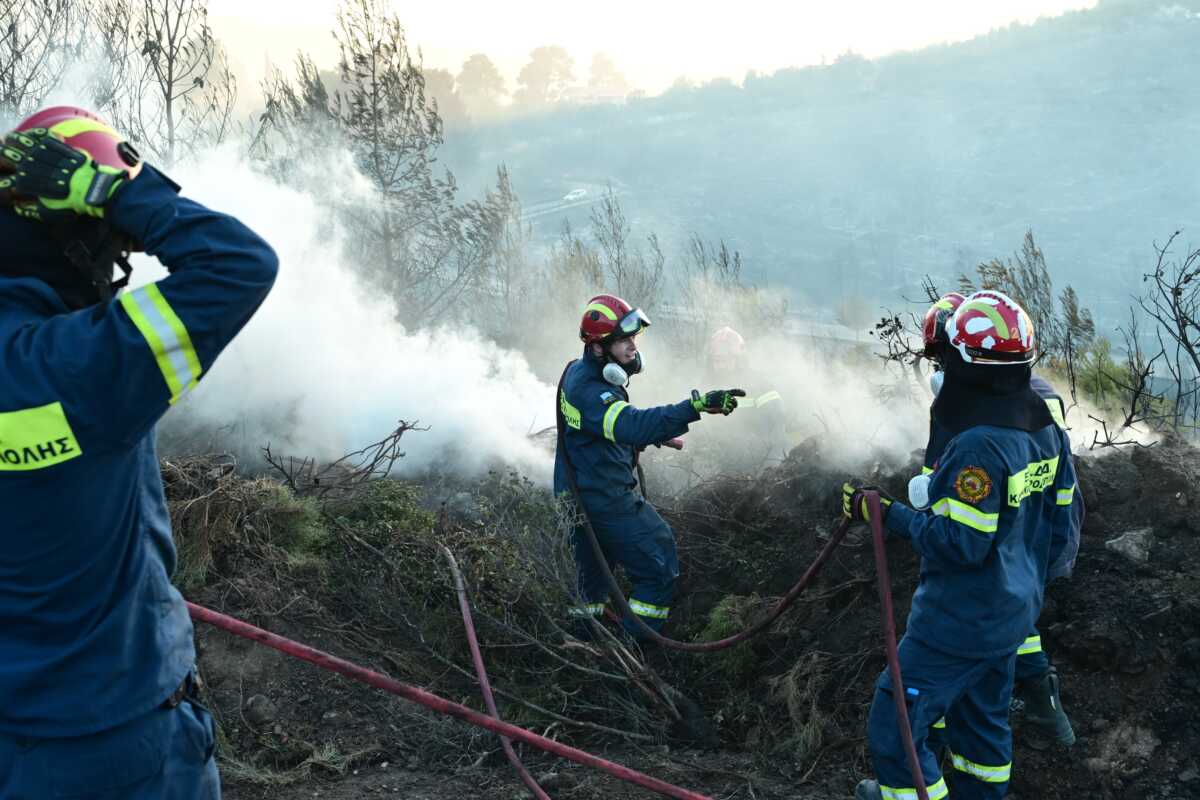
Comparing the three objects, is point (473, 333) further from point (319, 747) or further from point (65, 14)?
point (319, 747)

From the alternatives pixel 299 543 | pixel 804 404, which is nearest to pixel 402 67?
pixel 804 404

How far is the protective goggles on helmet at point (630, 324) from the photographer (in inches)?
221

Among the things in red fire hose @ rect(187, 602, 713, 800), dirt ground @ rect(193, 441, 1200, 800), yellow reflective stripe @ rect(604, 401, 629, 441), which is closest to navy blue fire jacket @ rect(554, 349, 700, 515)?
yellow reflective stripe @ rect(604, 401, 629, 441)

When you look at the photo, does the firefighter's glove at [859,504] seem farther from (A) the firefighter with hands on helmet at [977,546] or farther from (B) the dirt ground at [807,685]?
(B) the dirt ground at [807,685]

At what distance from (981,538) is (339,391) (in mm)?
8163

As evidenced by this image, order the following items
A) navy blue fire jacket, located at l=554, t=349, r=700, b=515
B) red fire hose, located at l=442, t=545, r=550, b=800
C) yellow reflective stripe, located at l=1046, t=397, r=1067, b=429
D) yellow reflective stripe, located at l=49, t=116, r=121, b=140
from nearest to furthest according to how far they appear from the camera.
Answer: yellow reflective stripe, located at l=49, t=116, r=121, b=140 < yellow reflective stripe, located at l=1046, t=397, r=1067, b=429 < red fire hose, located at l=442, t=545, r=550, b=800 < navy blue fire jacket, located at l=554, t=349, r=700, b=515

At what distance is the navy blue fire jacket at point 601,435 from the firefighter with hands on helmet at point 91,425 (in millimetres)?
3316

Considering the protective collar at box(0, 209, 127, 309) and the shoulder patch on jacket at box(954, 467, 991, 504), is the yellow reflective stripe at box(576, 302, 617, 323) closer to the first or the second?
the shoulder patch on jacket at box(954, 467, 991, 504)

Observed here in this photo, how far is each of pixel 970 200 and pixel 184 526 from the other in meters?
39.5

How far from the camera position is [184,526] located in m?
5.92

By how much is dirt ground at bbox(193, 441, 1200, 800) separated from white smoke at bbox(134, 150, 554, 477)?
3.61 m

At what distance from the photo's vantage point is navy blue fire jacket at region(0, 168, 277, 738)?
1884mm

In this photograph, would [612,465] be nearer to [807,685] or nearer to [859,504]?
[807,685]

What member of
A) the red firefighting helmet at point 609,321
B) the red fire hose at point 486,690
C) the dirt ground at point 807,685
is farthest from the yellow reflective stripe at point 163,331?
the red firefighting helmet at point 609,321
